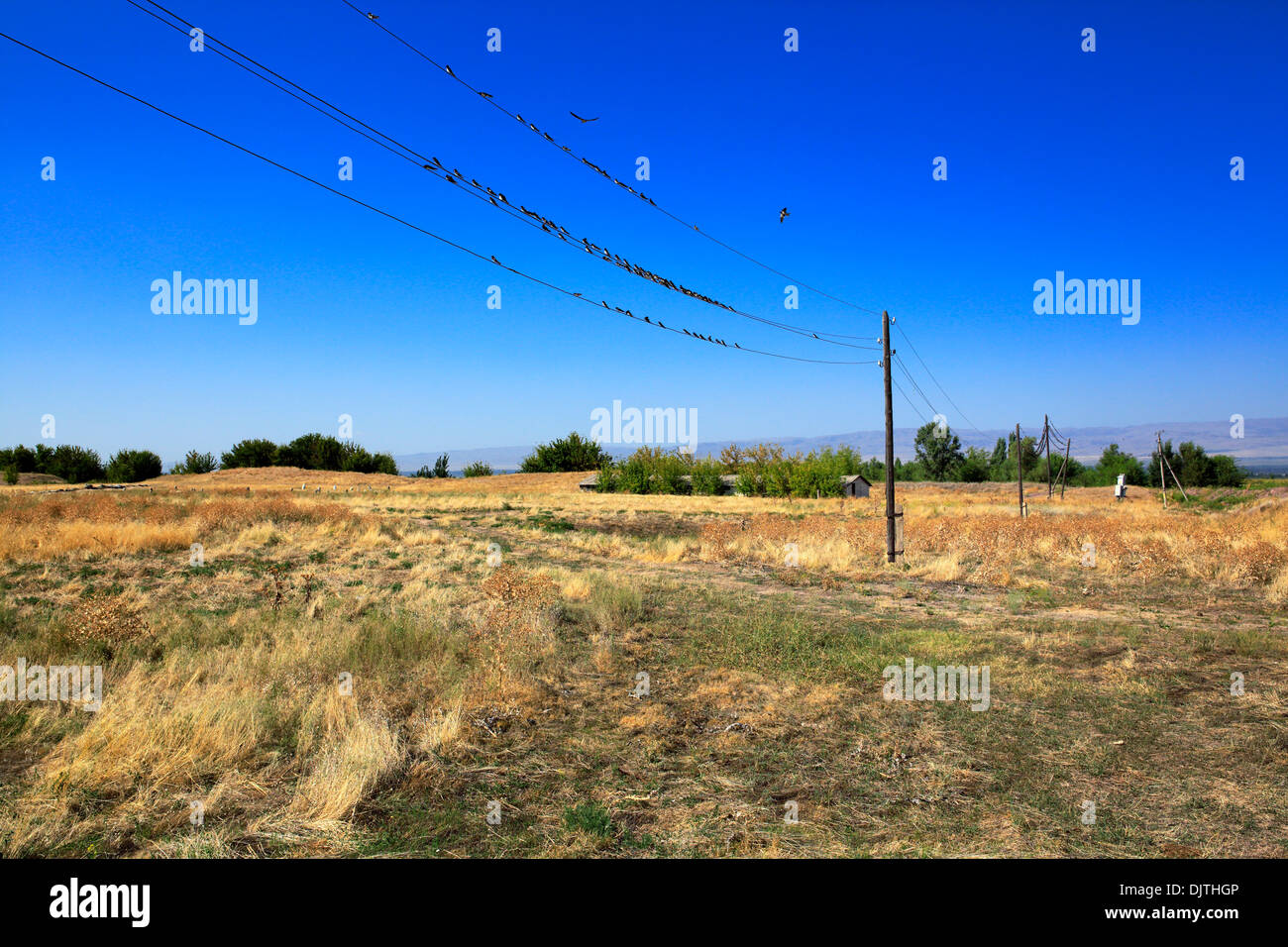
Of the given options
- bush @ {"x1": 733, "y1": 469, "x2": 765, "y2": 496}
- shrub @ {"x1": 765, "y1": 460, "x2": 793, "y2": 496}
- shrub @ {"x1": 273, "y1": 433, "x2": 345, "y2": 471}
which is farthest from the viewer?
shrub @ {"x1": 273, "y1": 433, "x2": 345, "y2": 471}

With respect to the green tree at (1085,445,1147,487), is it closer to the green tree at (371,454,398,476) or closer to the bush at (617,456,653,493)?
the bush at (617,456,653,493)

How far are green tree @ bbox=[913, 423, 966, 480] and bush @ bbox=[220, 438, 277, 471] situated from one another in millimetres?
95897

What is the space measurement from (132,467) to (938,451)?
110 metres

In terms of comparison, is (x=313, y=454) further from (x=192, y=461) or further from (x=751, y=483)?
(x=751, y=483)

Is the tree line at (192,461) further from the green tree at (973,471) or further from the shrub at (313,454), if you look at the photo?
the green tree at (973,471)

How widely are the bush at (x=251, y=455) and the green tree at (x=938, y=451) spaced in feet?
315

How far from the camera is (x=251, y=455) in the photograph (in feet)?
290

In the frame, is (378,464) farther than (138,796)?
Yes

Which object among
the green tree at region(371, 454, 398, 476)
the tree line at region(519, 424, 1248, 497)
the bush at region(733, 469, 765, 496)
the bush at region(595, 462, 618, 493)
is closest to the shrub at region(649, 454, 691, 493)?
the tree line at region(519, 424, 1248, 497)

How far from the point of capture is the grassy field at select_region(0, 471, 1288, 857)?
5.00 meters
